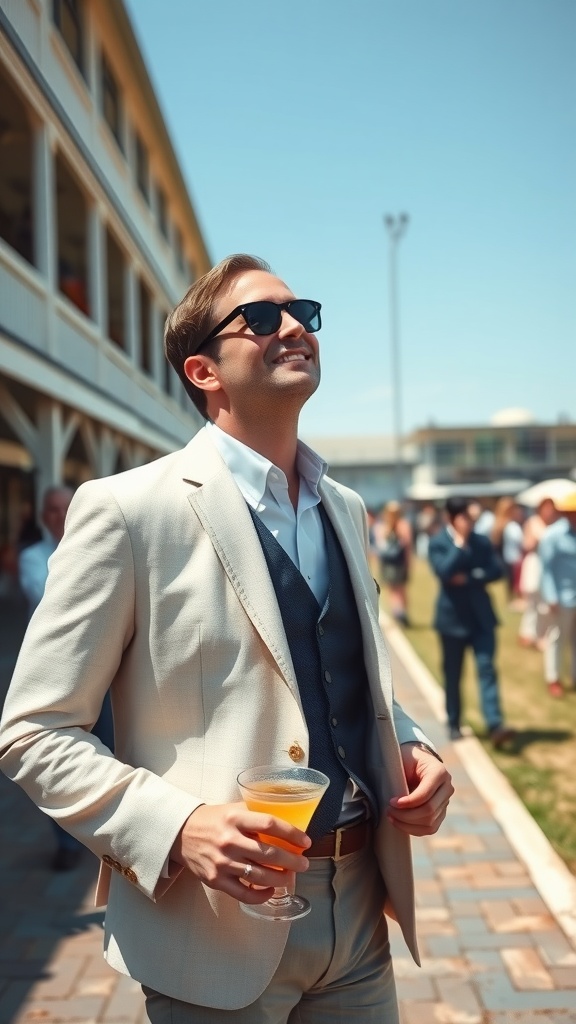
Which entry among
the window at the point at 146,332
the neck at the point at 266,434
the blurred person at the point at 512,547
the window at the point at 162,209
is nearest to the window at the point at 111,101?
the window at the point at 146,332

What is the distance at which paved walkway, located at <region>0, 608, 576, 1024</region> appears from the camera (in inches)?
142

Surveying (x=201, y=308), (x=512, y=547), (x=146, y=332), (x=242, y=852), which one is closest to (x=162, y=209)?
(x=146, y=332)

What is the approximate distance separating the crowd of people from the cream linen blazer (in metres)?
6.03

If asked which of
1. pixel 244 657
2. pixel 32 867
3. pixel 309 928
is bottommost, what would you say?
pixel 32 867

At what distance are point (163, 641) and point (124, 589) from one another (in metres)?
0.13

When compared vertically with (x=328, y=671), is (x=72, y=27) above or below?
above

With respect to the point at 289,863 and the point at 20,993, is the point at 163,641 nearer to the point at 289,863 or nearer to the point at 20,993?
the point at 289,863

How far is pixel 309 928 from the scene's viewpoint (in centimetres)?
188

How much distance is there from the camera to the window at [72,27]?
36.3ft

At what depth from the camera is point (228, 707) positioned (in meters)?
1.80

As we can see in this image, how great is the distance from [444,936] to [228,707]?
3000 millimetres

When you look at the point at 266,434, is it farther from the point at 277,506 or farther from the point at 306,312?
the point at 306,312

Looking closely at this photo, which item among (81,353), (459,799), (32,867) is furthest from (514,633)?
(32,867)

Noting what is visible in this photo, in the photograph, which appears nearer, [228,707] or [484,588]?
[228,707]
